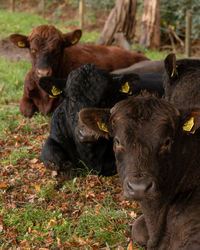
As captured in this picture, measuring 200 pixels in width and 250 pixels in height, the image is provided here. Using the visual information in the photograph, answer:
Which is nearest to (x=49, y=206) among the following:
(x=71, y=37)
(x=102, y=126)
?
(x=102, y=126)

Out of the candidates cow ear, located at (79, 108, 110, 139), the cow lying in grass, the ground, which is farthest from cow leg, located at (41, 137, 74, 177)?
the ground

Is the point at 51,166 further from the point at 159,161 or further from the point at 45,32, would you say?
the point at 45,32

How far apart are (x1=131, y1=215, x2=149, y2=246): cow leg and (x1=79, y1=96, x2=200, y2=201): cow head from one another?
0.64 m

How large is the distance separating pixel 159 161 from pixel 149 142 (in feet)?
0.61

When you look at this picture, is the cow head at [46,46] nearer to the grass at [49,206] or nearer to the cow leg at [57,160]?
the grass at [49,206]

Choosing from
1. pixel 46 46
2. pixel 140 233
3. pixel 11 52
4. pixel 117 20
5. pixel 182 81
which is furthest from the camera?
pixel 11 52

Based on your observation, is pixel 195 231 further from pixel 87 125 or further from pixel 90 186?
pixel 90 186

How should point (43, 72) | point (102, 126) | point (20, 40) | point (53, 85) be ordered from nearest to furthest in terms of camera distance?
1. point (102, 126)
2. point (53, 85)
3. point (43, 72)
4. point (20, 40)

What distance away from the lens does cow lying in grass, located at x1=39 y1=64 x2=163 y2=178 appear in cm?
513

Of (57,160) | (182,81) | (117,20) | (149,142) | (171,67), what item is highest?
(149,142)

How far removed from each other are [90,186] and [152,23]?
35.0ft

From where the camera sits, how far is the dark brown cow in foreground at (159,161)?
283 cm

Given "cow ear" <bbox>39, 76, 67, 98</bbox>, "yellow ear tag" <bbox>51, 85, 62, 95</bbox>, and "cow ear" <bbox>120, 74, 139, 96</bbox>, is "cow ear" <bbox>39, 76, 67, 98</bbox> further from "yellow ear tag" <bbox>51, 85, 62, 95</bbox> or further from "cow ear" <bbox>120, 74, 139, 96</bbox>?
"cow ear" <bbox>120, 74, 139, 96</bbox>

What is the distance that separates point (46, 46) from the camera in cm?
726
